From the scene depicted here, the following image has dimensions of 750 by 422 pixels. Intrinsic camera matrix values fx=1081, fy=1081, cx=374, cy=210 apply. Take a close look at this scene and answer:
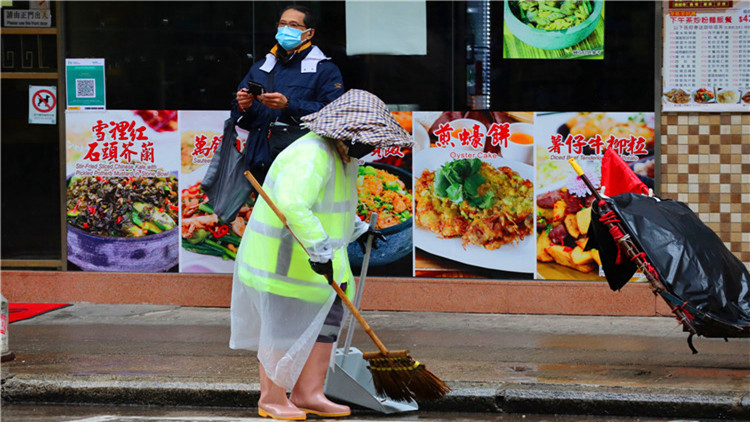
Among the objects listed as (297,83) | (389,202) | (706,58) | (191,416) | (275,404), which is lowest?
(191,416)

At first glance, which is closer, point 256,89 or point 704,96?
point 256,89

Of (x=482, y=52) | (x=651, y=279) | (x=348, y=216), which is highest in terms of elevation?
(x=482, y=52)

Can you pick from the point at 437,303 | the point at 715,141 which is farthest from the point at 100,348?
the point at 715,141

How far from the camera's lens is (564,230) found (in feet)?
27.7

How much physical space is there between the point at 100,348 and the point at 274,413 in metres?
2.11

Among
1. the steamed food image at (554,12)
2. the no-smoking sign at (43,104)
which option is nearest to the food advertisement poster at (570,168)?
the steamed food image at (554,12)

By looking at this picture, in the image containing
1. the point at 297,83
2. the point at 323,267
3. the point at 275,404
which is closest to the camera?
the point at 323,267

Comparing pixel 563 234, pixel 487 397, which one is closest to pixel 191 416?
pixel 487 397

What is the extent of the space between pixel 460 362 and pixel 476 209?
188 centimetres

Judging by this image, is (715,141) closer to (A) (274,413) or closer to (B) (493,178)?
(B) (493,178)

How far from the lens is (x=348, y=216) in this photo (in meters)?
5.91

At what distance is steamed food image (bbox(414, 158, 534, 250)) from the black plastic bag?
5.08 feet

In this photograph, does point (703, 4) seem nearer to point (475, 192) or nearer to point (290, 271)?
point (475, 192)

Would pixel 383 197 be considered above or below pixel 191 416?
above
